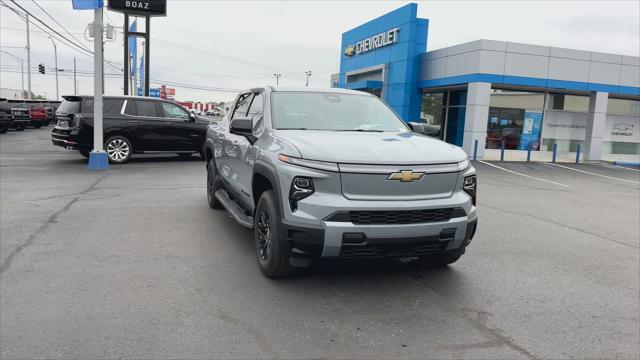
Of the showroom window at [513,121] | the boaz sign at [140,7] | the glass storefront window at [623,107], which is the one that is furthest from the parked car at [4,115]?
the glass storefront window at [623,107]

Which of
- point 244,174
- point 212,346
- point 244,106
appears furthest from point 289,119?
point 212,346

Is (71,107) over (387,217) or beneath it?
over

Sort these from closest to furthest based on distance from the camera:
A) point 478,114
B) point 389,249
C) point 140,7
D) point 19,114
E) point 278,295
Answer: point 389,249 < point 278,295 < point 140,7 < point 478,114 < point 19,114

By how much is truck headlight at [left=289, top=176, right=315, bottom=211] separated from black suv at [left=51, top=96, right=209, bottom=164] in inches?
435

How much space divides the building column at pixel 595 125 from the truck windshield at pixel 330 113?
73.1 ft

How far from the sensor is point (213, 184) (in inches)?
300

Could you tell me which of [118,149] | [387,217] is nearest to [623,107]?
[118,149]

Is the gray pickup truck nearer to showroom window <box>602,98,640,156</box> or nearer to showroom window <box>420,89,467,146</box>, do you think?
showroom window <box>420,89,467,146</box>

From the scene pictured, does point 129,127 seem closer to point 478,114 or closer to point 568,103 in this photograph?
point 478,114

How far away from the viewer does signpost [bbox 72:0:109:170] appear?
1202cm

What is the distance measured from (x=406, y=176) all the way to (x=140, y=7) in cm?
1819

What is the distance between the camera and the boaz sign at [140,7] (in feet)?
61.4

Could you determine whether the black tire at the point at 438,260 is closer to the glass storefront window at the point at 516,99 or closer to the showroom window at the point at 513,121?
the showroom window at the point at 513,121

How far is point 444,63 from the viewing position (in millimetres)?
24359
